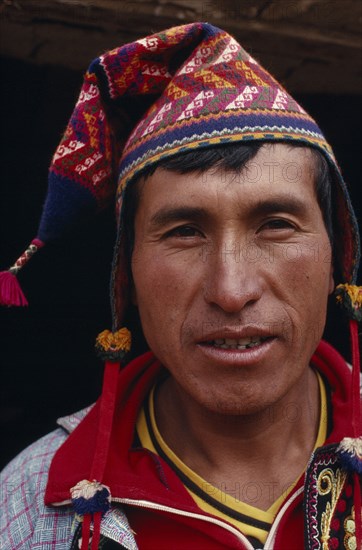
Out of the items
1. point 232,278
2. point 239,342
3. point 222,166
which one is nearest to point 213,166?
point 222,166

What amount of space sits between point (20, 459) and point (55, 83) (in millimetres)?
1354

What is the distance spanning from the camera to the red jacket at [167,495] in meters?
1.34

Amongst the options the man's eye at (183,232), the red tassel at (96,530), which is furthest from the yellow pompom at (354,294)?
the red tassel at (96,530)

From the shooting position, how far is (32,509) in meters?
1.56

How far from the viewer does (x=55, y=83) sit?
2168 millimetres

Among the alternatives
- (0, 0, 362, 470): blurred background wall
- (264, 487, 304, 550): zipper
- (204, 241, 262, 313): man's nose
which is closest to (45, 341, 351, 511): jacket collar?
(264, 487, 304, 550): zipper

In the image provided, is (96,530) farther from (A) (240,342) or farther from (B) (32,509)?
(A) (240,342)

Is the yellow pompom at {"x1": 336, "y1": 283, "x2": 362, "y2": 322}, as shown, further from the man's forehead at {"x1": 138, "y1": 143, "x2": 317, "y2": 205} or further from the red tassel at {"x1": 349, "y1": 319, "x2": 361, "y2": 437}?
the man's forehead at {"x1": 138, "y1": 143, "x2": 317, "y2": 205}

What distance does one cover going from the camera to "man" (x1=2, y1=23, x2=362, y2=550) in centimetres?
135

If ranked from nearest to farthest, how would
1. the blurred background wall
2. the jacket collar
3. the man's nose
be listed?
the man's nose < the jacket collar < the blurred background wall

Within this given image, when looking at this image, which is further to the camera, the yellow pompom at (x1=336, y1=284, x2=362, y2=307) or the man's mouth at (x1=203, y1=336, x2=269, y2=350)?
the yellow pompom at (x1=336, y1=284, x2=362, y2=307)

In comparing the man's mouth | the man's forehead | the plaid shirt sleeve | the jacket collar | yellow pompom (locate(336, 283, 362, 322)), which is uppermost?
the man's forehead

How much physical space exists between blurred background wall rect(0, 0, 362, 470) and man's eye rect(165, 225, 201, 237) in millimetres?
784

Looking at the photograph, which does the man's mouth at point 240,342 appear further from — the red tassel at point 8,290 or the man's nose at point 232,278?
the red tassel at point 8,290
